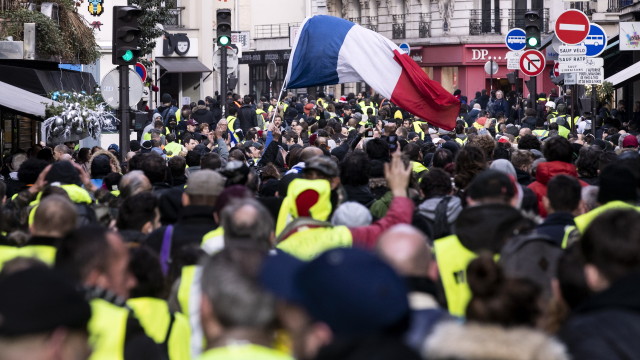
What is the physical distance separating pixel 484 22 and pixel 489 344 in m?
53.9

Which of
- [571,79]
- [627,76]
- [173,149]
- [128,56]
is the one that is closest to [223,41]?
[173,149]

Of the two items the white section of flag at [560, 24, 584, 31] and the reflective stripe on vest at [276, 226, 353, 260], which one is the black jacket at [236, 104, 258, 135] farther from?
the reflective stripe on vest at [276, 226, 353, 260]

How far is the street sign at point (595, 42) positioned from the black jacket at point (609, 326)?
14067 mm

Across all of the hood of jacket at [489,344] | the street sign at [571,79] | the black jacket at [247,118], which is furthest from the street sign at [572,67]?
the hood of jacket at [489,344]

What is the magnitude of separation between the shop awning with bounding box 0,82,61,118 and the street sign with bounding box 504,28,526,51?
10.3 m

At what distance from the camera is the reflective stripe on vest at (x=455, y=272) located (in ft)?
23.4

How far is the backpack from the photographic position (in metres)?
6.73

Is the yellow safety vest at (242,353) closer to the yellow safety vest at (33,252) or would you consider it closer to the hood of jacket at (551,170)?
the yellow safety vest at (33,252)

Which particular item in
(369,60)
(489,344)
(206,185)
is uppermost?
(369,60)

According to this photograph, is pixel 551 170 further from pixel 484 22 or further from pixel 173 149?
pixel 484 22

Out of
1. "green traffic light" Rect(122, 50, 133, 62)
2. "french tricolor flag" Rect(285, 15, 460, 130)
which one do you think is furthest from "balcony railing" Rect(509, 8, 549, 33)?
"green traffic light" Rect(122, 50, 133, 62)

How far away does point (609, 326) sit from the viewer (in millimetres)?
4867

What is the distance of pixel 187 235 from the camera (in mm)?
8211

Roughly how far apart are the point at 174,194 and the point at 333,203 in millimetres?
1202
